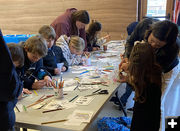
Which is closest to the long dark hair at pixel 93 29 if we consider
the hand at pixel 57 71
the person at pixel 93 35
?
the person at pixel 93 35

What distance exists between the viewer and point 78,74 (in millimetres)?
2213

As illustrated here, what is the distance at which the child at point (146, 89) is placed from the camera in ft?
4.25

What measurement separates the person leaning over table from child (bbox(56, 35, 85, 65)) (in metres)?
0.29

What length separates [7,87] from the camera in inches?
36.4

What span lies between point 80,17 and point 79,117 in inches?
81.7

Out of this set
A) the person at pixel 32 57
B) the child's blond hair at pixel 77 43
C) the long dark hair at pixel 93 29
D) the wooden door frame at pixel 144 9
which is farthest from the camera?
the wooden door frame at pixel 144 9

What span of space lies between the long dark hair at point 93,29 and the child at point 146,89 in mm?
2425

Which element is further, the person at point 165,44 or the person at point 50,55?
the person at point 50,55

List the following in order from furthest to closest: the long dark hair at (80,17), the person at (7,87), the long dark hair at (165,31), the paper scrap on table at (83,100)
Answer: the long dark hair at (80,17)
the long dark hair at (165,31)
the paper scrap on table at (83,100)
the person at (7,87)

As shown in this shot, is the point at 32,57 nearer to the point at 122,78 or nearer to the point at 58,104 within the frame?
the point at 58,104

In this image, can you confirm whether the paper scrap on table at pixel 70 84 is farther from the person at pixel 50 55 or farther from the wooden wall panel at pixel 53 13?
the wooden wall panel at pixel 53 13

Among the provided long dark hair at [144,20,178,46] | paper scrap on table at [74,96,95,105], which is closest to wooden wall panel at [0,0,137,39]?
long dark hair at [144,20,178,46]

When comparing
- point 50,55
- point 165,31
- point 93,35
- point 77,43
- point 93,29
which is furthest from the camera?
point 93,35

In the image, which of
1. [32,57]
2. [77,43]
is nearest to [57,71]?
[32,57]
